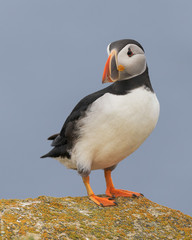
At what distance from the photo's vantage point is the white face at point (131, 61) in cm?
570

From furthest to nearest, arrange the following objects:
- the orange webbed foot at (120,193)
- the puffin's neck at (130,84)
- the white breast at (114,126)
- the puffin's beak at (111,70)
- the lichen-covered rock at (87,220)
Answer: the orange webbed foot at (120,193) < the puffin's neck at (130,84) < the white breast at (114,126) < the puffin's beak at (111,70) < the lichen-covered rock at (87,220)

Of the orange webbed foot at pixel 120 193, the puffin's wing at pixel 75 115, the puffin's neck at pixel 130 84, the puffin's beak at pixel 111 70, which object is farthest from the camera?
the orange webbed foot at pixel 120 193

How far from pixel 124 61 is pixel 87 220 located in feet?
7.42

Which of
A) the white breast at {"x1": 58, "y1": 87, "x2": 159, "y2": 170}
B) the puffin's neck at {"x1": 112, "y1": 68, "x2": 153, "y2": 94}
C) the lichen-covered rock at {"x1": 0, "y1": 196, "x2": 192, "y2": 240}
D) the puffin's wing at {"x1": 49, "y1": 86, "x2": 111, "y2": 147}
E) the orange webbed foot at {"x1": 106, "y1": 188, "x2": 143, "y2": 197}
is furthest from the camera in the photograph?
the orange webbed foot at {"x1": 106, "y1": 188, "x2": 143, "y2": 197}

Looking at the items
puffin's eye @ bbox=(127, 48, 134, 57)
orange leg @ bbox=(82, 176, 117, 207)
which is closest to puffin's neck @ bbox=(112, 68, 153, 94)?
puffin's eye @ bbox=(127, 48, 134, 57)

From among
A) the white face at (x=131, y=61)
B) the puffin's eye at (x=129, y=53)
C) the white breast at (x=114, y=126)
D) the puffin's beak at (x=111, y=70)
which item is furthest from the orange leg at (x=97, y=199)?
the puffin's eye at (x=129, y=53)

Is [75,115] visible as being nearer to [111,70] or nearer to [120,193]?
[111,70]

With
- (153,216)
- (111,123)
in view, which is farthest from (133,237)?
(111,123)

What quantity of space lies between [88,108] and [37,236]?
2286 mm

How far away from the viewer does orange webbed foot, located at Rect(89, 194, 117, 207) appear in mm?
5777

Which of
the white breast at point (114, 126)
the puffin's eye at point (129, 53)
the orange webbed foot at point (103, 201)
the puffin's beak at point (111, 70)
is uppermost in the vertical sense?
the puffin's eye at point (129, 53)

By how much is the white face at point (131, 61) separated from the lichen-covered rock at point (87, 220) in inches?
75.3

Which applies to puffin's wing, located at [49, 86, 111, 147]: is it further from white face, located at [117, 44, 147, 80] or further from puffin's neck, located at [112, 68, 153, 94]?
white face, located at [117, 44, 147, 80]

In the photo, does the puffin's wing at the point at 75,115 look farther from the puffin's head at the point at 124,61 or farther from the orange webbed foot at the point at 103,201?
the orange webbed foot at the point at 103,201
